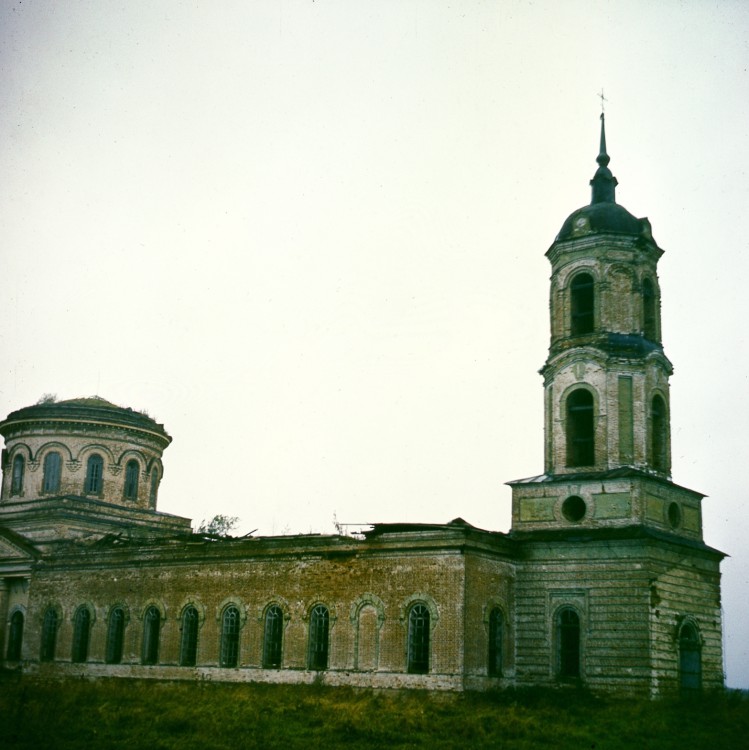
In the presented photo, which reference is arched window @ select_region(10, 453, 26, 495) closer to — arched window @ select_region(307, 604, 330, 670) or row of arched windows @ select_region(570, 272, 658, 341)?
arched window @ select_region(307, 604, 330, 670)

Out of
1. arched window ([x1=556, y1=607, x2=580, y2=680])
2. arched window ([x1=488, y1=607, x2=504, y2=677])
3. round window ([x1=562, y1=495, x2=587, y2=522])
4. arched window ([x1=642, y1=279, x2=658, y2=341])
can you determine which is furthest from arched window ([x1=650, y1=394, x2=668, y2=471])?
arched window ([x1=488, y1=607, x2=504, y2=677])

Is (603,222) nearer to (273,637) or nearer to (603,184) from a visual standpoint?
(603,184)

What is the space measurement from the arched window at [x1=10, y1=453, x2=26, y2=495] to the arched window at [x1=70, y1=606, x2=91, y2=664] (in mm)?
7674

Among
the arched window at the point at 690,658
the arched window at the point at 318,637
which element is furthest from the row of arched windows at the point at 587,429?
the arched window at the point at 318,637

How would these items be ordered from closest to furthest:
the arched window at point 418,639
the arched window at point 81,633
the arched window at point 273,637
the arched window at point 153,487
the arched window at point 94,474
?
the arched window at point 418,639 → the arched window at point 273,637 → the arched window at point 81,633 → the arched window at point 94,474 → the arched window at point 153,487

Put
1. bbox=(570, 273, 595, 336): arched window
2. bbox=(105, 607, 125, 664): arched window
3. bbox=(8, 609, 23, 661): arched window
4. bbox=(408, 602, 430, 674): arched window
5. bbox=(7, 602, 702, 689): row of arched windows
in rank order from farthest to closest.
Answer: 1. bbox=(8, 609, 23, 661): arched window
2. bbox=(105, 607, 125, 664): arched window
3. bbox=(570, 273, 595, 336): arched window
4. bbox=(7, 602, 702, 689): row of arched windows
5. bbox=(408, 602, 430, 674): arched window

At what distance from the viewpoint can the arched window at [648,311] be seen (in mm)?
32656

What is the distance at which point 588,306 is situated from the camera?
Answer: 33000 millimetres

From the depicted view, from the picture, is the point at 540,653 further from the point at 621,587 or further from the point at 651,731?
the point at 651,731

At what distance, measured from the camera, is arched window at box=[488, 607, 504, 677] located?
3048cm

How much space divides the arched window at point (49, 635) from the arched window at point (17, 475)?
6534 millimetres

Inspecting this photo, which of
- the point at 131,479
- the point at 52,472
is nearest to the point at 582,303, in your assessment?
the point at 131,479

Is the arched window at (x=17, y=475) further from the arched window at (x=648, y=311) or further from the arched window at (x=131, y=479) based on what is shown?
the arched window at (x=648, y=311)

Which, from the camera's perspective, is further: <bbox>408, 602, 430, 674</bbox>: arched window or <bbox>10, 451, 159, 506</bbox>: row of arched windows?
<bbox>10, 451, 159, 506</bbox>: row of arched windows
